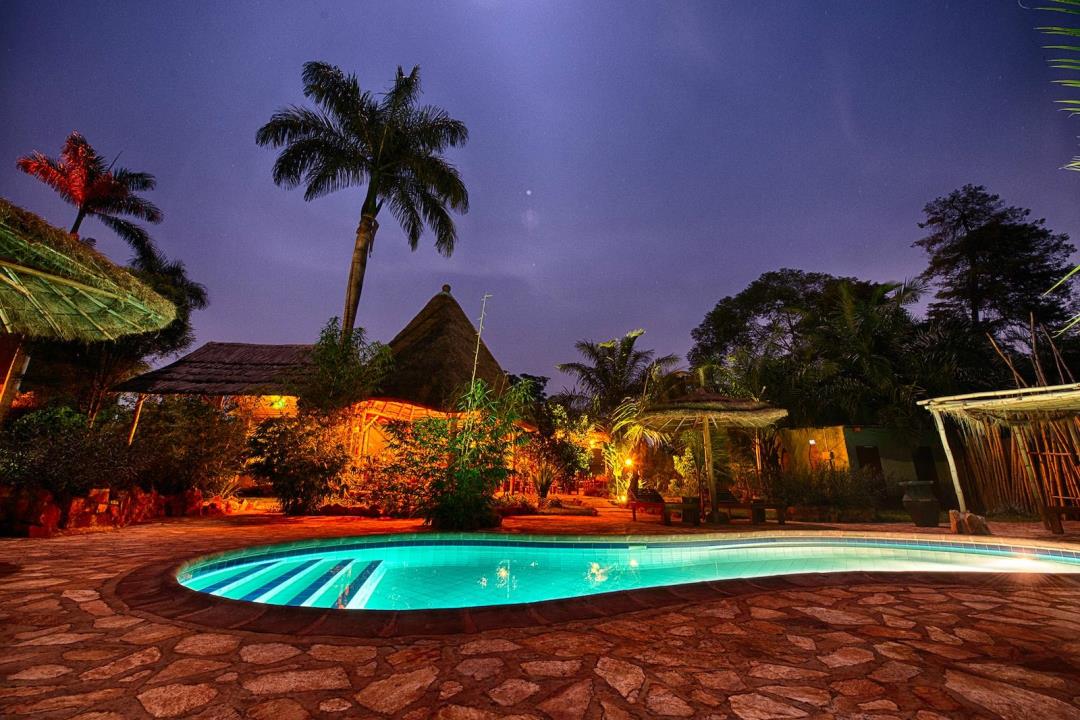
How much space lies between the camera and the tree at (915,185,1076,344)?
18.0m

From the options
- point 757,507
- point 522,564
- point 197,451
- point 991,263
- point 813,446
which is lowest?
point 522,564

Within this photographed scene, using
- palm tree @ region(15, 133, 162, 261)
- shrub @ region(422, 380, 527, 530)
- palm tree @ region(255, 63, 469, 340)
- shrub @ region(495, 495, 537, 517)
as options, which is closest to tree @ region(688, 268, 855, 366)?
shrub @ region(495, 495, 537, 517)

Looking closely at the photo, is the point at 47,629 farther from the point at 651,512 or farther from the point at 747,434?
the point at 747,434

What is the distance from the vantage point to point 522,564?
226 inches

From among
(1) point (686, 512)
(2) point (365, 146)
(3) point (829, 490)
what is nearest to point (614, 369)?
(3) point (829, 490)

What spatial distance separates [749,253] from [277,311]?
278 feet

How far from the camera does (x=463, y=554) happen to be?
6.08 meters

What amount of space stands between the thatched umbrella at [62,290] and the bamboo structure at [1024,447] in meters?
11.2

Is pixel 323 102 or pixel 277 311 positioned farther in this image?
pixel 277 311

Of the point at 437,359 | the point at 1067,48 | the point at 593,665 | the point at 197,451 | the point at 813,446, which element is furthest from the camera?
the point at 813,446

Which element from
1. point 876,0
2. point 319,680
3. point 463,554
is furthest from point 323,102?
point 876,0

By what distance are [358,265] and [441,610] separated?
10.2 metres

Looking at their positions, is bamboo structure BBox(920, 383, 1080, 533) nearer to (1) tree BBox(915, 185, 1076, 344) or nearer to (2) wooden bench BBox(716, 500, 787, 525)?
(2) wooden bench BBox(716, 500, 787, 525)

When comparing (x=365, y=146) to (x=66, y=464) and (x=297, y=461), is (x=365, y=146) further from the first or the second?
(x=66, y=464)
